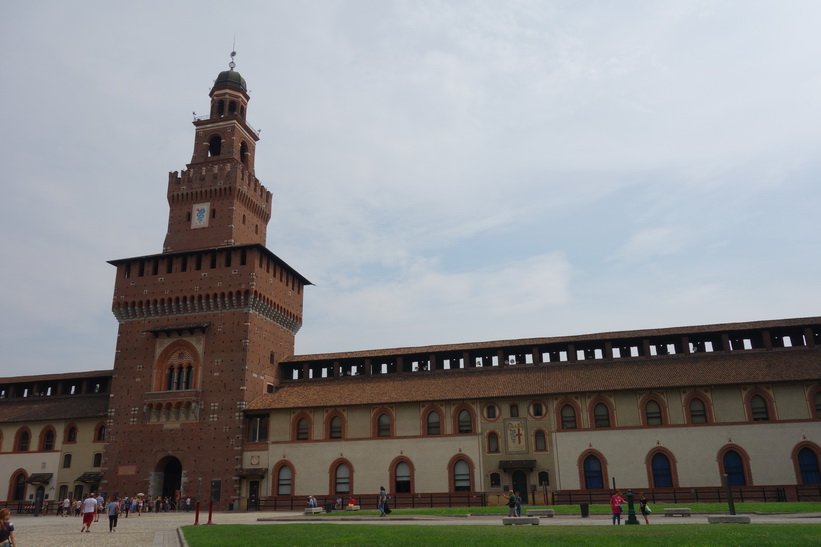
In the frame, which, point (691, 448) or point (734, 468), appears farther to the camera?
point (691, 448)

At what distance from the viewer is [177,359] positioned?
53969mm

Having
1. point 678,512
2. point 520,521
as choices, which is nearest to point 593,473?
point 678,512

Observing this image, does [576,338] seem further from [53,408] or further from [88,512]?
[53,408]

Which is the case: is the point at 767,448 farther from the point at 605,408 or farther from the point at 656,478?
the point at 605,408

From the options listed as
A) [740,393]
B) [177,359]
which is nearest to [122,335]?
[177,359]

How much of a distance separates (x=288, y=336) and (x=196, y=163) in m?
18.0

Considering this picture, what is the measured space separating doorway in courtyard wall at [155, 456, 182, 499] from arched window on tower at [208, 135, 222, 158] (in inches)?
1090

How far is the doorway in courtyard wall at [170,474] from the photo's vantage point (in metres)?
51.7

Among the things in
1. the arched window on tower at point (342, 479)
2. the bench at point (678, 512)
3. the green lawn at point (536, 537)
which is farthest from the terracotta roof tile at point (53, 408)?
the bench at point (678, 512)

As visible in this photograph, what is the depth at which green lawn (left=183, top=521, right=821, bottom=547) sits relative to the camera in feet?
57.0

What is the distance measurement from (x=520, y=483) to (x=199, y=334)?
2766 centimetres

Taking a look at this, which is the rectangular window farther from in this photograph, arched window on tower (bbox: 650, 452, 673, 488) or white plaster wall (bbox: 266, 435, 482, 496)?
arched window on tower (bbox: 650, 452, 673, 488)

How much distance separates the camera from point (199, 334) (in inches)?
2111

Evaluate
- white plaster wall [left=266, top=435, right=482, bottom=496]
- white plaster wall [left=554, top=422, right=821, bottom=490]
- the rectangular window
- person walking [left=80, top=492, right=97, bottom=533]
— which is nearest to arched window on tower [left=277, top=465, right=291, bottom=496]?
white plaster wall [left=266, top=435, right=482, bottom=496]
